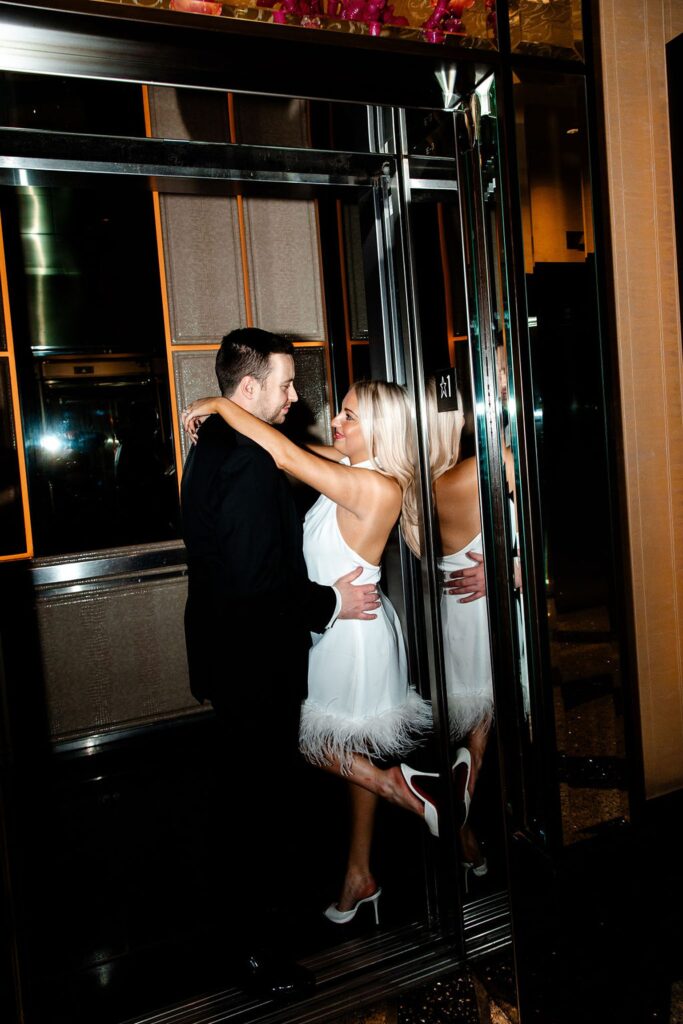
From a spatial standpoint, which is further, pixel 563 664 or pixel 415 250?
pixel 415 250

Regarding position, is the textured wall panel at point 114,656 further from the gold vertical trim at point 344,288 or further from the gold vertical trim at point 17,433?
the gold vertical trim at point 344,288

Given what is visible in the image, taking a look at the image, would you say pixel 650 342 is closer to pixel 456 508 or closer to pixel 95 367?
pixel 456 508

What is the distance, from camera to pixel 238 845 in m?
1.81

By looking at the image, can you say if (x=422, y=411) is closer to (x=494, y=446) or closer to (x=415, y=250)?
(x=494, y=446)

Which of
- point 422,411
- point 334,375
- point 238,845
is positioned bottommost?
point 238,845

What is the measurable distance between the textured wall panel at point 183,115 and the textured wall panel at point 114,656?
2269 mm

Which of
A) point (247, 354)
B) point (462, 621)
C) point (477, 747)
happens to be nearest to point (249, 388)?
point (247, 354)

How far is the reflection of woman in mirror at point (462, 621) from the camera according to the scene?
5.49ft

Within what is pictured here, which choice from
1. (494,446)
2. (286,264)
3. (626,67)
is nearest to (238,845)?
(494,446)

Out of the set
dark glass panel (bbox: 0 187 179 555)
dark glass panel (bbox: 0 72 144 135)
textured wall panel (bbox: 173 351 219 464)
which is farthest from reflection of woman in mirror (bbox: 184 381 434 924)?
dark glass panel (bbox: 0 187 179 555)

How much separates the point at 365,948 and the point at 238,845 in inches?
17.3

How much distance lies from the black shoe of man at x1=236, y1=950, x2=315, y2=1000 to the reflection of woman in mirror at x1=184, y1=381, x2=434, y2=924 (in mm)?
331

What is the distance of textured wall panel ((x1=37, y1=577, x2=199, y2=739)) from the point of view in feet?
10.8

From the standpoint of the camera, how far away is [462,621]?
5.64 ft
